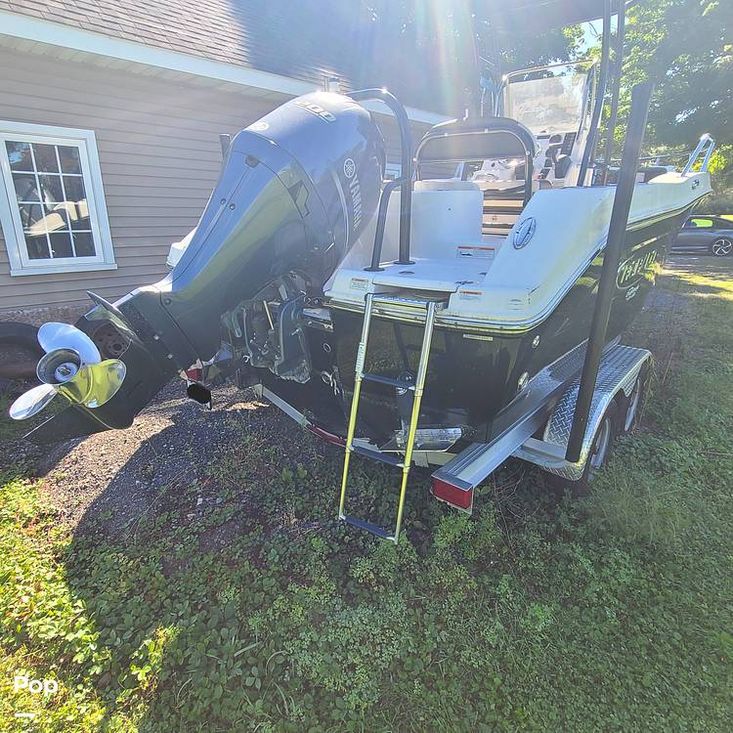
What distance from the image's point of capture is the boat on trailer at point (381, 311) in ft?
7.23

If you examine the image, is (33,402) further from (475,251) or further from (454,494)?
(475,251)

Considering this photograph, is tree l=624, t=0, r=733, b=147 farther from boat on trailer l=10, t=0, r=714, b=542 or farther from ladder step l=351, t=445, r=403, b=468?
ladder step l=351, t=445, r=403, b=468

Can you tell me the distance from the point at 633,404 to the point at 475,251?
181 cm

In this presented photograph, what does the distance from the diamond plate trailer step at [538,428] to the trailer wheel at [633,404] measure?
0.52ft

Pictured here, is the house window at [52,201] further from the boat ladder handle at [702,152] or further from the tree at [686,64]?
the tree at [686,64]

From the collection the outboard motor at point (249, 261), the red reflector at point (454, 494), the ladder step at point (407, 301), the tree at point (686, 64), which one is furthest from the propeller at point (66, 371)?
the tree at point (686, 64)

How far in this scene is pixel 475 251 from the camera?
116 inches

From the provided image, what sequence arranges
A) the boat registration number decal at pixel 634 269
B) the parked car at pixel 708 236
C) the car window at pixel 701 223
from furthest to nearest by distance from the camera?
the car window at pixel 701 223 < the parked car at pixel 708 236 < the boat registration number decal at pixel 634 269

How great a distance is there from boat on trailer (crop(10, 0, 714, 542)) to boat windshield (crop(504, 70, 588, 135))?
4.98ft

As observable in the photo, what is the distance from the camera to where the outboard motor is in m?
2.49

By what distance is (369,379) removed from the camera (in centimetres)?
241

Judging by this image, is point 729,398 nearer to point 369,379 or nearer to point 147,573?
point 369,379

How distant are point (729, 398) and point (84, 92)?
6.69m

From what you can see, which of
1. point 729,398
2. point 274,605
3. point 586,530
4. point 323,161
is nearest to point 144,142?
point 323,161
